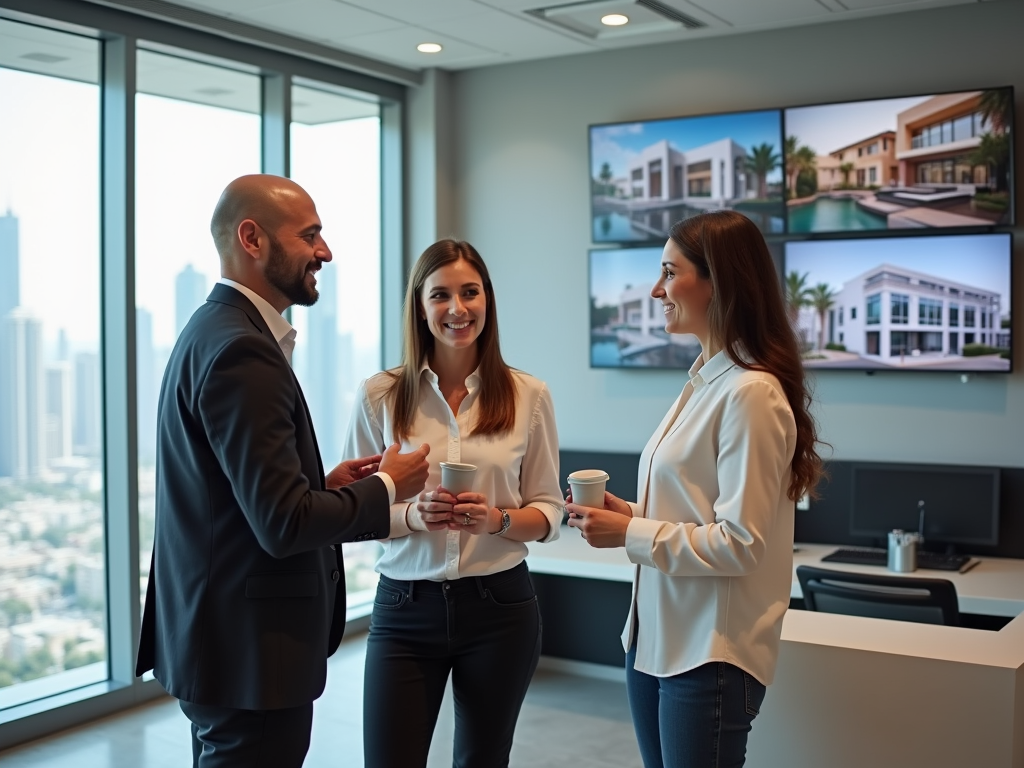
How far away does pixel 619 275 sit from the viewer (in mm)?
5164

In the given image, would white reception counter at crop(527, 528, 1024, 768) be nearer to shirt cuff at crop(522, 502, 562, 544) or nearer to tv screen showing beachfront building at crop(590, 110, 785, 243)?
shirt cuff at crop(522, 502, 562, 544)

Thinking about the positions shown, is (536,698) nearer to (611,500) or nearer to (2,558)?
(2,558)

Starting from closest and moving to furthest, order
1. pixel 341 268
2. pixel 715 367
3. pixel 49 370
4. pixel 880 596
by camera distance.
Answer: pixel 715 367 → pixel 880 596 → pixel 49 370 → pixel 341 268

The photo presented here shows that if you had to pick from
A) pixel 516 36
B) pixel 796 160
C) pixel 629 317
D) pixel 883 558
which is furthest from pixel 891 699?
pixel 516 36

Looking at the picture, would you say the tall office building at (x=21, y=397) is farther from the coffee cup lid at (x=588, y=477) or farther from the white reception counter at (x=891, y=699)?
the white reception counter at (x=891, y=699)

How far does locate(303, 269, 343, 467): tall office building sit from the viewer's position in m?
5.38

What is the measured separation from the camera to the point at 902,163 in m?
4.45

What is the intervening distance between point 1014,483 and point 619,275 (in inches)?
75.6

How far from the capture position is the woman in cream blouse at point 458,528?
2.34 metres

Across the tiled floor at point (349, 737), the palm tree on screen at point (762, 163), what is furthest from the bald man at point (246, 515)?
the palm tree on screen at point (762, 163)

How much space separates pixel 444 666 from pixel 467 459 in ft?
1.49

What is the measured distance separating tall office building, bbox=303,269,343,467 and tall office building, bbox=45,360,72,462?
129cm

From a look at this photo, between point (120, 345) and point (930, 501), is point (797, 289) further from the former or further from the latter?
point (120, 345)

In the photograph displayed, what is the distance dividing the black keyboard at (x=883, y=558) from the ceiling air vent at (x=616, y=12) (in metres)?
2.28
